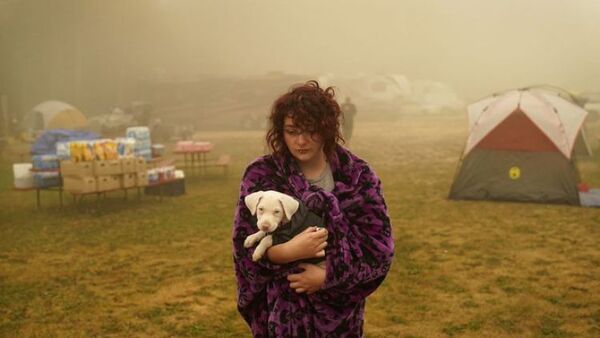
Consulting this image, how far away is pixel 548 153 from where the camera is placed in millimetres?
9367

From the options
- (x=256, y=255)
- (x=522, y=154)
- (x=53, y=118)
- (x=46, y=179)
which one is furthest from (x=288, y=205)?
(x=53, y=118)

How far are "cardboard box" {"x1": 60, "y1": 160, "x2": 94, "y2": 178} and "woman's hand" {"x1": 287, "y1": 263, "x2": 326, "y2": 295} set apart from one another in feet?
25.1

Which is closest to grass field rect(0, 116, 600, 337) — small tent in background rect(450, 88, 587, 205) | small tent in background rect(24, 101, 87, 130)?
small tent in background rect(450, 88, 587, 205)

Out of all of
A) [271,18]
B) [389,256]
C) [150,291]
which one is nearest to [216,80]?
[271,18]

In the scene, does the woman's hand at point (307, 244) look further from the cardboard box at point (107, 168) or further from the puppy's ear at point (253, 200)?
the cardboard box at point (107, 168)

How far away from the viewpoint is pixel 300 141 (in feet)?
7.24

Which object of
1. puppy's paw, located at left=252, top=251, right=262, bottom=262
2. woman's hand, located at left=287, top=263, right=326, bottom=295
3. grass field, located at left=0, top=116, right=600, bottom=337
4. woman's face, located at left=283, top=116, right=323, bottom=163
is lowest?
grass field, located at left=0, top=116, right=600, bottom=337

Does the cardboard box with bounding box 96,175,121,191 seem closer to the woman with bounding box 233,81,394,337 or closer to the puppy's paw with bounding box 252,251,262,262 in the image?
the woman with bounding box 233,81,394,337

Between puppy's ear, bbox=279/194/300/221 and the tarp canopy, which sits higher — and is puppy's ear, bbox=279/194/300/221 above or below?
above

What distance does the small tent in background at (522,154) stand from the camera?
9.33 m

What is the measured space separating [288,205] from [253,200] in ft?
0.51

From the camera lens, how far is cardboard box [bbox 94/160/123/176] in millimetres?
9133

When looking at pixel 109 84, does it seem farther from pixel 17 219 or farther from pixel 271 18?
pixel 17 219

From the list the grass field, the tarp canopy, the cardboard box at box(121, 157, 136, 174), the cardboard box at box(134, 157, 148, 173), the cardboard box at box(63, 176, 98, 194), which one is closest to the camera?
the grass field
